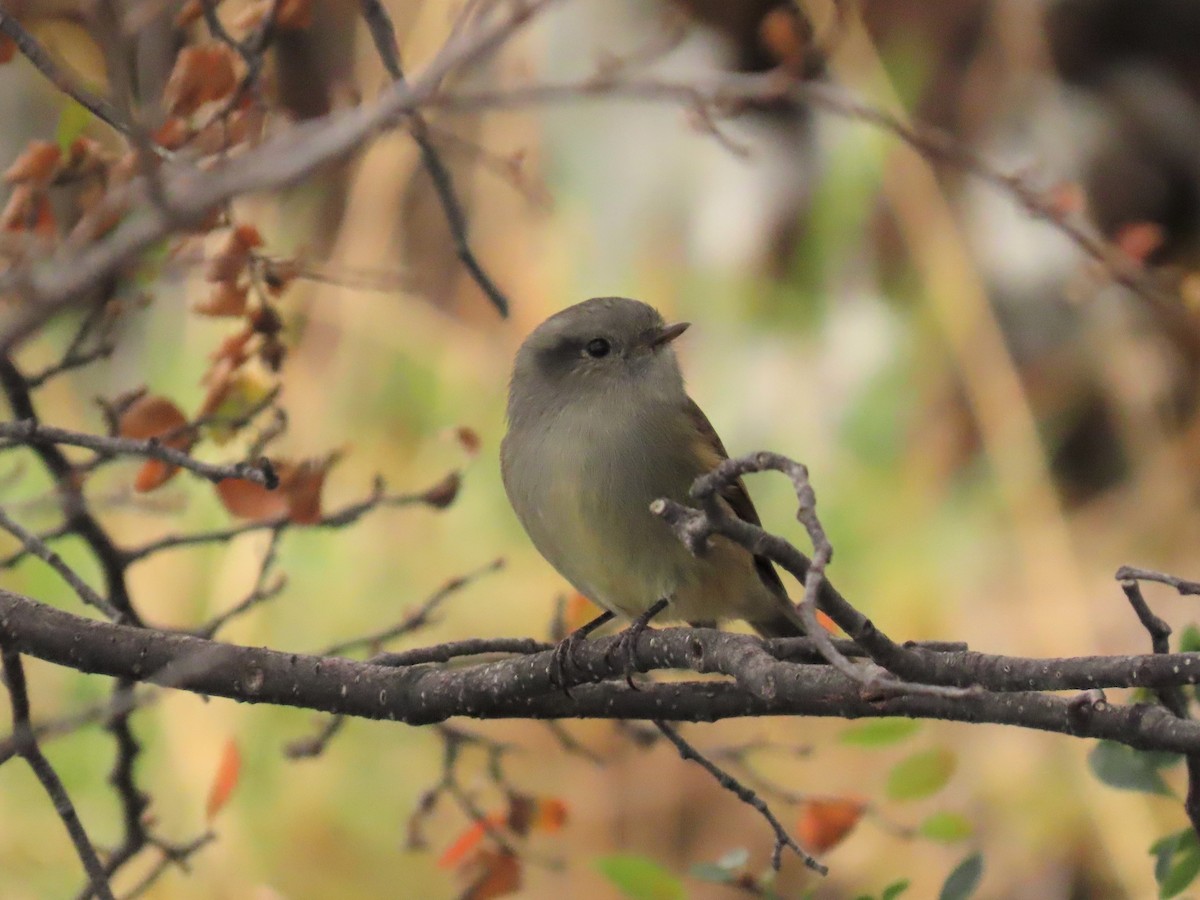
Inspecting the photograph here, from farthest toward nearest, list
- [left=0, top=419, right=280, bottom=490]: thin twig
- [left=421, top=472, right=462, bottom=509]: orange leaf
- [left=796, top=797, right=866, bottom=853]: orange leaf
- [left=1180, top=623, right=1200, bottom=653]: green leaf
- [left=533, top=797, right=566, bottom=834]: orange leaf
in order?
[left=533, top=797, right=566, bottom=834]: orange leaf → [left=796, top=797, right=866, bottom=853]: orange leaf → [left=421, top=472, right=462, bottom=509]: orange leaf → [left=1180, top=623, right=1200, bottom=653]: green leaf → [left=0, top=419, right=280, bottom=490]: thin twig

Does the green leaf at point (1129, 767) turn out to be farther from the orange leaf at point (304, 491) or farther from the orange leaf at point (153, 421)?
the orange leaf at point (153, 421)

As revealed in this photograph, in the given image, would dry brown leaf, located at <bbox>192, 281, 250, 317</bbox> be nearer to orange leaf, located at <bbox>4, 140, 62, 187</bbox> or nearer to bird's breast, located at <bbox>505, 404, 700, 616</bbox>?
orange leaf, located at <bbox>4, 140, 62, 187</bbox>

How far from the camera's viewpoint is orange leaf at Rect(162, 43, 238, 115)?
1.64m

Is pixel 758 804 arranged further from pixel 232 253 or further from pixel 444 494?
pixel 232 253

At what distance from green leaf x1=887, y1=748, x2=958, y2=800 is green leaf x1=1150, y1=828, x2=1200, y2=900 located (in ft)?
0.91

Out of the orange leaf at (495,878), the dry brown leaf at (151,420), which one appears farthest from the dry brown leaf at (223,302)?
the orange leaf at (495,878)

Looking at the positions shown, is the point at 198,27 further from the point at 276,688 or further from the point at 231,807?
the point at 276,688

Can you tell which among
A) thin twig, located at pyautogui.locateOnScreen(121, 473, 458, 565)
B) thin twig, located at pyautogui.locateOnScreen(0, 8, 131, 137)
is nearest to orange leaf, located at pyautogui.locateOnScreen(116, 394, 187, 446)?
thin twig, located at pyautogui.locateOnScreen(121, 473, 458, 565)

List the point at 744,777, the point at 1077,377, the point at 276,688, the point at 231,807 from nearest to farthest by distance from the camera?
the point at 276,688, the point at 231,807, the point at 744,777, the point at 1077,377

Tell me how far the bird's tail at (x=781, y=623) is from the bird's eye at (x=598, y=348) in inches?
21.2

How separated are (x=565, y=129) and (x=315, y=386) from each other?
1138mm

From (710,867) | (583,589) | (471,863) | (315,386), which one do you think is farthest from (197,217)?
(315,386)

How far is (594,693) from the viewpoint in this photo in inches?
62.7

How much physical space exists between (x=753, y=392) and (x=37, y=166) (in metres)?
2.59
